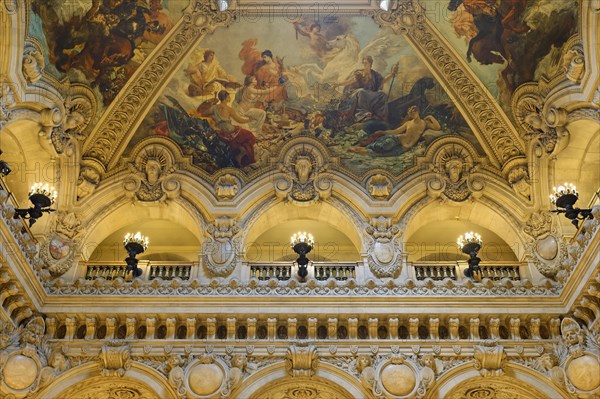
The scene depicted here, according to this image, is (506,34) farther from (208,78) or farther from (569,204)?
(208,78)

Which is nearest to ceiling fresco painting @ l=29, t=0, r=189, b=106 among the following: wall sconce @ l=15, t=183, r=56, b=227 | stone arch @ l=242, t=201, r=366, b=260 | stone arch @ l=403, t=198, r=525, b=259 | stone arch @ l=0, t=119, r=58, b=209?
stone arch @ l=0, t=119, r=58, b=209

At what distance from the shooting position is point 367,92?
15148mm

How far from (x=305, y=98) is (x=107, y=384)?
733 cm

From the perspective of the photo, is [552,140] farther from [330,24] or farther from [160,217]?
[160,217]

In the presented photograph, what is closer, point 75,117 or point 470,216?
point 75,117

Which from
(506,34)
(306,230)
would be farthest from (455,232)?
(506,34)

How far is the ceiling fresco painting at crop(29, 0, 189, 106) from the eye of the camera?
510 inches

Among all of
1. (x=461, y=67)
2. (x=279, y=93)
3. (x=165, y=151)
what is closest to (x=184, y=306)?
(x=165, y=151)

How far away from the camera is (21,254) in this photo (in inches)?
464

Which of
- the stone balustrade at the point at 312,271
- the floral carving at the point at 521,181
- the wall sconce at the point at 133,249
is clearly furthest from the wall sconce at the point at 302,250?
the floral carving at the point at 521,181

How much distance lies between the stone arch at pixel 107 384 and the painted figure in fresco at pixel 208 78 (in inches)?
243

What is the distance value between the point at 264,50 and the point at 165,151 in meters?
3.18

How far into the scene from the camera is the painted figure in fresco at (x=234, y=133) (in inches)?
599

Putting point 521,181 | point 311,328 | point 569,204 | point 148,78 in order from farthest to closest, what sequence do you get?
point 148,78, point 521,181, point 311,328, point 569,204
